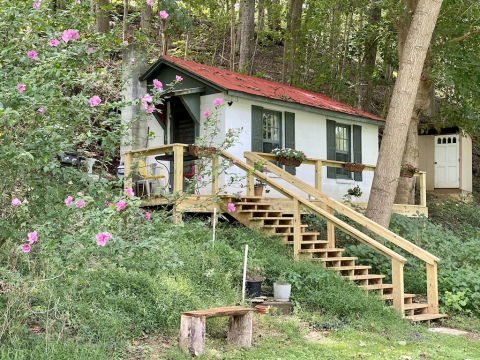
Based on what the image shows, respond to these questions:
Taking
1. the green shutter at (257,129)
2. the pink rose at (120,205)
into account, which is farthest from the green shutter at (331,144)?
the pink rose at (120,205)

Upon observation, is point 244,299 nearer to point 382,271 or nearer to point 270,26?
point 382,271

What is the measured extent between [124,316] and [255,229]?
436 centimetres

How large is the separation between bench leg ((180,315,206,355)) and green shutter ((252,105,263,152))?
756 cm

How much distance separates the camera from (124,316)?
5.81 meters

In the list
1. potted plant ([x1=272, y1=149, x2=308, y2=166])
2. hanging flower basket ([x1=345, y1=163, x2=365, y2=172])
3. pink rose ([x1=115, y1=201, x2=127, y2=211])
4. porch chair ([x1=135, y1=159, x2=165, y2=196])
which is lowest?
pink rose ([x1=115, y1=201, x2=127, y2=211])

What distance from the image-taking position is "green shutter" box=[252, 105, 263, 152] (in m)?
12.6

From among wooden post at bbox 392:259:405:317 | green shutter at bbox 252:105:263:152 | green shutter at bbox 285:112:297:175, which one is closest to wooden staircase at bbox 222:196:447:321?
wooden post at bbox 392:259:405:317

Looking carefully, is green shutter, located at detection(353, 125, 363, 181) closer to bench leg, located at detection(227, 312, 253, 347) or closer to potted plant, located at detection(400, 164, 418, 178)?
potted plant, located at detection(400, 164, 418, 178)

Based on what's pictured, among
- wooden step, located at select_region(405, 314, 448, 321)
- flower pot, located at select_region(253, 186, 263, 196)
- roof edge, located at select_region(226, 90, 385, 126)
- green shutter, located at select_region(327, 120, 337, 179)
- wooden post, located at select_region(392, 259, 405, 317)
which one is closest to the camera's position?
wooden step, located at select_region(405, 314, 448, 321)

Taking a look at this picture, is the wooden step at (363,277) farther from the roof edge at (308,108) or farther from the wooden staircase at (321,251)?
the roof edge at (308,108)

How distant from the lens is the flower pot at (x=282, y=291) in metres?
7.46

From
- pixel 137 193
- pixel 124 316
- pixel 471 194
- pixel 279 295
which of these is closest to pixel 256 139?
pixel 137 193

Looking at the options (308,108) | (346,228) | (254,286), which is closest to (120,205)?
(254,286)

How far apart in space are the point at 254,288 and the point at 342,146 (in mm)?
8500
